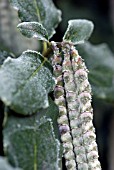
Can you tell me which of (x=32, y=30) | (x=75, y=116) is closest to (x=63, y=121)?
(x=75, y=116)

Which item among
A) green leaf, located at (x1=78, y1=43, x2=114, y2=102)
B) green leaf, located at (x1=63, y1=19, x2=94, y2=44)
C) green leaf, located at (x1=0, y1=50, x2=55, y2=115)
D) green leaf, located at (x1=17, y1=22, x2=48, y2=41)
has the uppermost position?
green leaf, located at (x1=17, y1=22, x2=48, y2=41)

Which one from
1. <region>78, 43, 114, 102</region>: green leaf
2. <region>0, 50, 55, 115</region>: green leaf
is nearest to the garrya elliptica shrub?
<region>0, 50, 55, 115</region>: green leaf

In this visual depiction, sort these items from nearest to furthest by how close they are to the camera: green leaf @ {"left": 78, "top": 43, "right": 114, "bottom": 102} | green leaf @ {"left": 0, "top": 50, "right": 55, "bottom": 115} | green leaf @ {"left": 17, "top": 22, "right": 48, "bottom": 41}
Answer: green leaf @ {"left": 0, "top": 50, "right": 55, "bottom": 115} < green leaf @ {"left": 17, "top": 22, "right": 48, "bottom": 41} < green leaf @ {"left": 78, "top": 43, "right": 114, "bottom": 102}

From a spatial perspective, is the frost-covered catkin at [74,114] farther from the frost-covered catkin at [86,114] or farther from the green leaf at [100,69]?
the green leaf at [100,69]

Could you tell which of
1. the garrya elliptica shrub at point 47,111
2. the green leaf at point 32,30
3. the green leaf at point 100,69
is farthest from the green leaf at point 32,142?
the green leaf at point 100,69

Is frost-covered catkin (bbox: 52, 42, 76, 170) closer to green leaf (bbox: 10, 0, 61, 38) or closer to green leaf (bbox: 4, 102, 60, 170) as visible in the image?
green leaf (bbox: 4, 102, 60, 170)

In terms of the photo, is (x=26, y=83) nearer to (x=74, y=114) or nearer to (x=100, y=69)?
(x=74, y=114)
